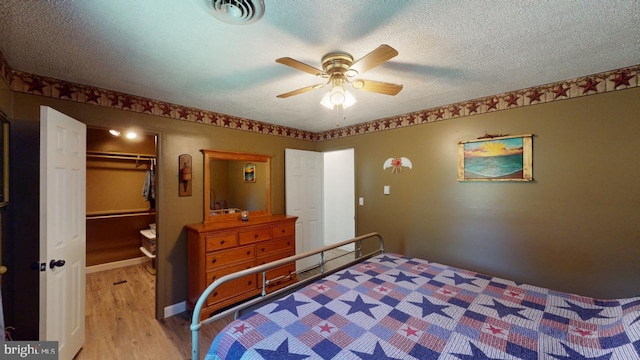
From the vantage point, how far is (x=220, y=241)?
8.81 feet

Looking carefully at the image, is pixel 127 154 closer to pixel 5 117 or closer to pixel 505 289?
pixel 5 117

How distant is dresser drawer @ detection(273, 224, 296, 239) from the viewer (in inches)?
127

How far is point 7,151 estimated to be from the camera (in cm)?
180

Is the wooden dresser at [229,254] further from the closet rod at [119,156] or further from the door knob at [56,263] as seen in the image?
the closet rod at [119,156]

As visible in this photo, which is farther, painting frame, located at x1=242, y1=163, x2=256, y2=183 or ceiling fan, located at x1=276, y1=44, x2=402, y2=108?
painting frame, located at x1=242, y1=163, x2=256, y2=183

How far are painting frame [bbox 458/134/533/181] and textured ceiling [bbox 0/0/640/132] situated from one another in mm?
546

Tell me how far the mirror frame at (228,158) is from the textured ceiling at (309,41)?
37.9 inches

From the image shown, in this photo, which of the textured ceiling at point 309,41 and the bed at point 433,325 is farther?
the textured ceiling at point 309,41

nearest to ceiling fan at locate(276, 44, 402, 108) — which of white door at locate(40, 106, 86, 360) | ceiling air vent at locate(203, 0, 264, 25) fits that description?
ceiling air vent at locate(203, 0, 264, 25)

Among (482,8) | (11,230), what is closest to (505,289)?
(482,8)

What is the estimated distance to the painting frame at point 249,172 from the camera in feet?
11.2

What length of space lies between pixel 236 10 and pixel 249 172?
2486mm

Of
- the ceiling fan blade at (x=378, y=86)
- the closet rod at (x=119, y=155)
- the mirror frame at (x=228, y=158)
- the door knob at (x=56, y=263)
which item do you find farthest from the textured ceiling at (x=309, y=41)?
the closet rod at (x=119, y=155)

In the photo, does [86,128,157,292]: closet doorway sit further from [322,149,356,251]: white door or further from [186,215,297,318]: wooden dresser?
[322,149,356,251]: white door
